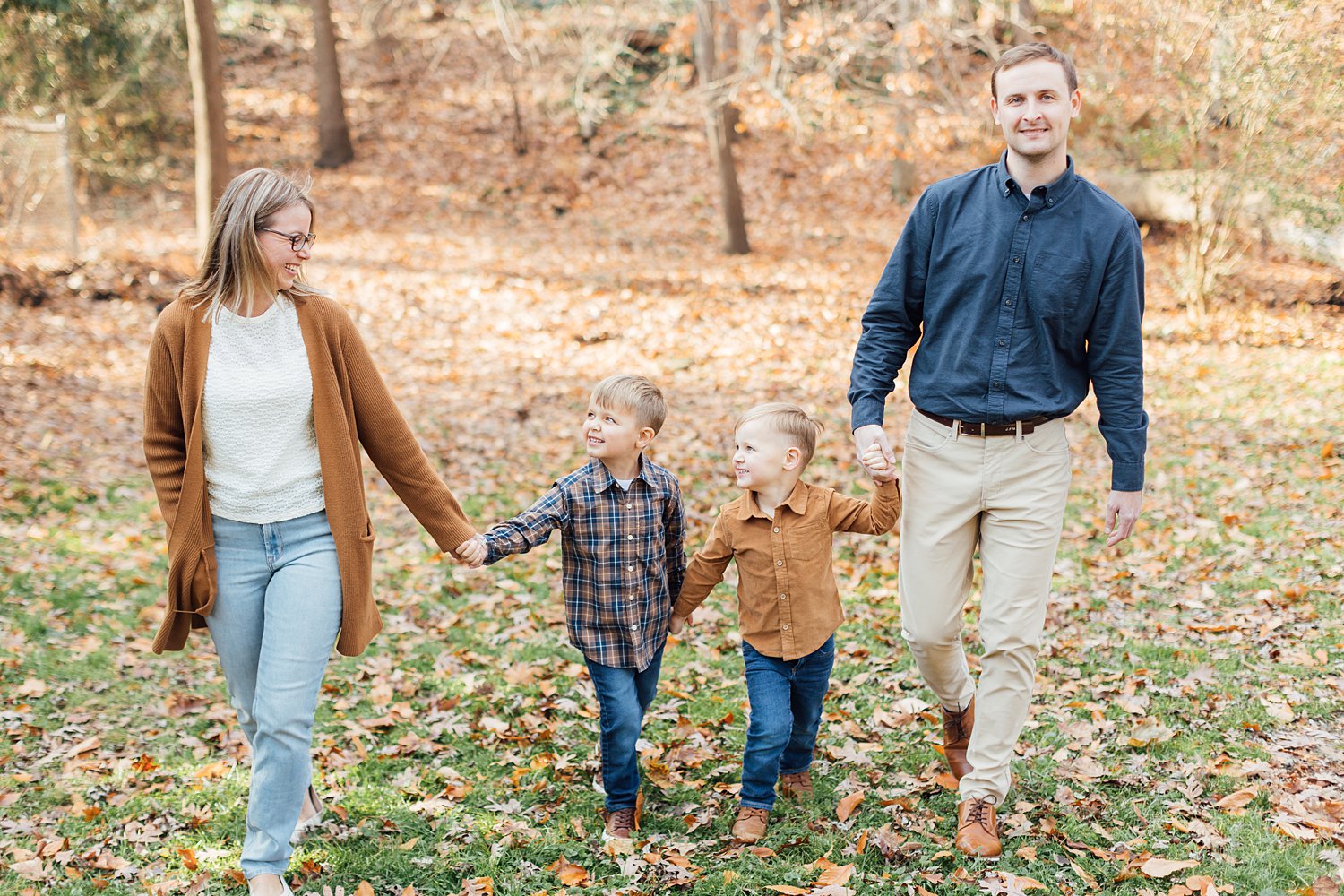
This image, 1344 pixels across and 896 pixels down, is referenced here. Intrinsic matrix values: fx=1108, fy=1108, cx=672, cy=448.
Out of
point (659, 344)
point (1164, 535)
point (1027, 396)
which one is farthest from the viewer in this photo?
point (659, 344)

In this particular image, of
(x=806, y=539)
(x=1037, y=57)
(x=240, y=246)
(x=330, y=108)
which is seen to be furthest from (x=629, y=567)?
(x=330, y=108)

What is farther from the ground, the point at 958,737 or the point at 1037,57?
the point at 1037,57

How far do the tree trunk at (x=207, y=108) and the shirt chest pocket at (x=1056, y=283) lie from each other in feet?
39.6

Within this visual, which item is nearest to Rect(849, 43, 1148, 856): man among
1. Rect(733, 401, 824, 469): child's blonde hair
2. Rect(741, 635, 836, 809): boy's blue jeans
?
Rect(733, 401, 824, 469): child's blonde hair

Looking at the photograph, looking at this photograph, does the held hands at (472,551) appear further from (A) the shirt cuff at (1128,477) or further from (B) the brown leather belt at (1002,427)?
(A) the shirt cuff at (1128,477)

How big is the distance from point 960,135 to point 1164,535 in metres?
8.41

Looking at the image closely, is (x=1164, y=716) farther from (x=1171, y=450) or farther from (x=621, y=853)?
(x=1171, y=450)

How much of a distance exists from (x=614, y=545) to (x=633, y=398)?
1.83 ft

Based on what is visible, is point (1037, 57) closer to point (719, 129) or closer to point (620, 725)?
point (620, 725)

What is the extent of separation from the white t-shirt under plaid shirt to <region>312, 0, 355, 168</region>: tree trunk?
1955 centimetres

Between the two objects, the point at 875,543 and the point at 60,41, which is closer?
the point at 875,543

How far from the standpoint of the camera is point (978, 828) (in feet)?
13.2

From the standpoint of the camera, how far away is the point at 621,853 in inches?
164

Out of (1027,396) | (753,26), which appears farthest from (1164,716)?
(753,26)
